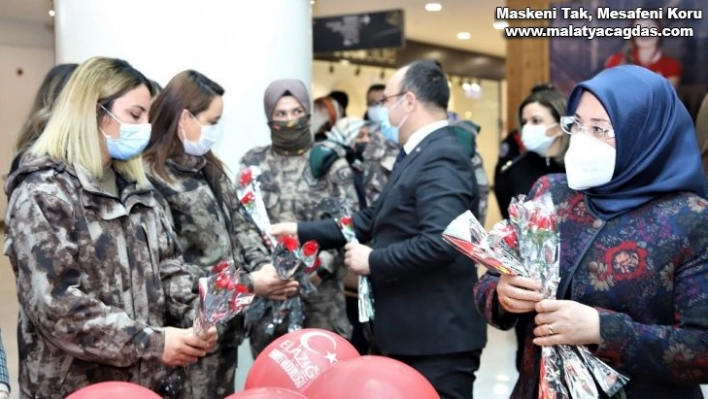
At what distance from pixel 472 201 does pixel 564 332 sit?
1.12 metres

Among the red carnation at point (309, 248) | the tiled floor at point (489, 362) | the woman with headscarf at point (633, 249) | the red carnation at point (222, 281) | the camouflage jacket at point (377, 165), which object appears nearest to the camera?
the woman with headscarf at point (633, 249)

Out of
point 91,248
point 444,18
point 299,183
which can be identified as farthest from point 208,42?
point 444,18

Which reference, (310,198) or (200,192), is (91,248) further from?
(310,198)

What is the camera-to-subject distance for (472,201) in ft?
9.07

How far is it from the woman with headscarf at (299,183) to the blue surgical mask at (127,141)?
133 cm

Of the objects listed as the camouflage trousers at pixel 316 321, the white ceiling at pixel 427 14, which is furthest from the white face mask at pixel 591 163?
the white ceiling at pixel 427 14

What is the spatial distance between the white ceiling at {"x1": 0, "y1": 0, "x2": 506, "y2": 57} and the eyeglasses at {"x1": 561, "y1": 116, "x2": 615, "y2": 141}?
20.2 feet

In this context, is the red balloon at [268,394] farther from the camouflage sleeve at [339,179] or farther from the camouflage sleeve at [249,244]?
the camouflage sleeve at [339,179]

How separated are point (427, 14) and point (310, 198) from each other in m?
8.71

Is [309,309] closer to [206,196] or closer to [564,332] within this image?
[206,196]

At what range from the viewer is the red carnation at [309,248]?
3.01 meters

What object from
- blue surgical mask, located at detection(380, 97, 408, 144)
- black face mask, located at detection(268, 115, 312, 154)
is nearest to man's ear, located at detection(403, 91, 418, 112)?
blue surgical mask, located at detection(380, 97, 408, 144)

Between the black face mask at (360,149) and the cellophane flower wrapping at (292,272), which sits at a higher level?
the black face mask at (360,149)

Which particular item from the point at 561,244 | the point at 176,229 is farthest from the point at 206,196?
the point at 561,244
